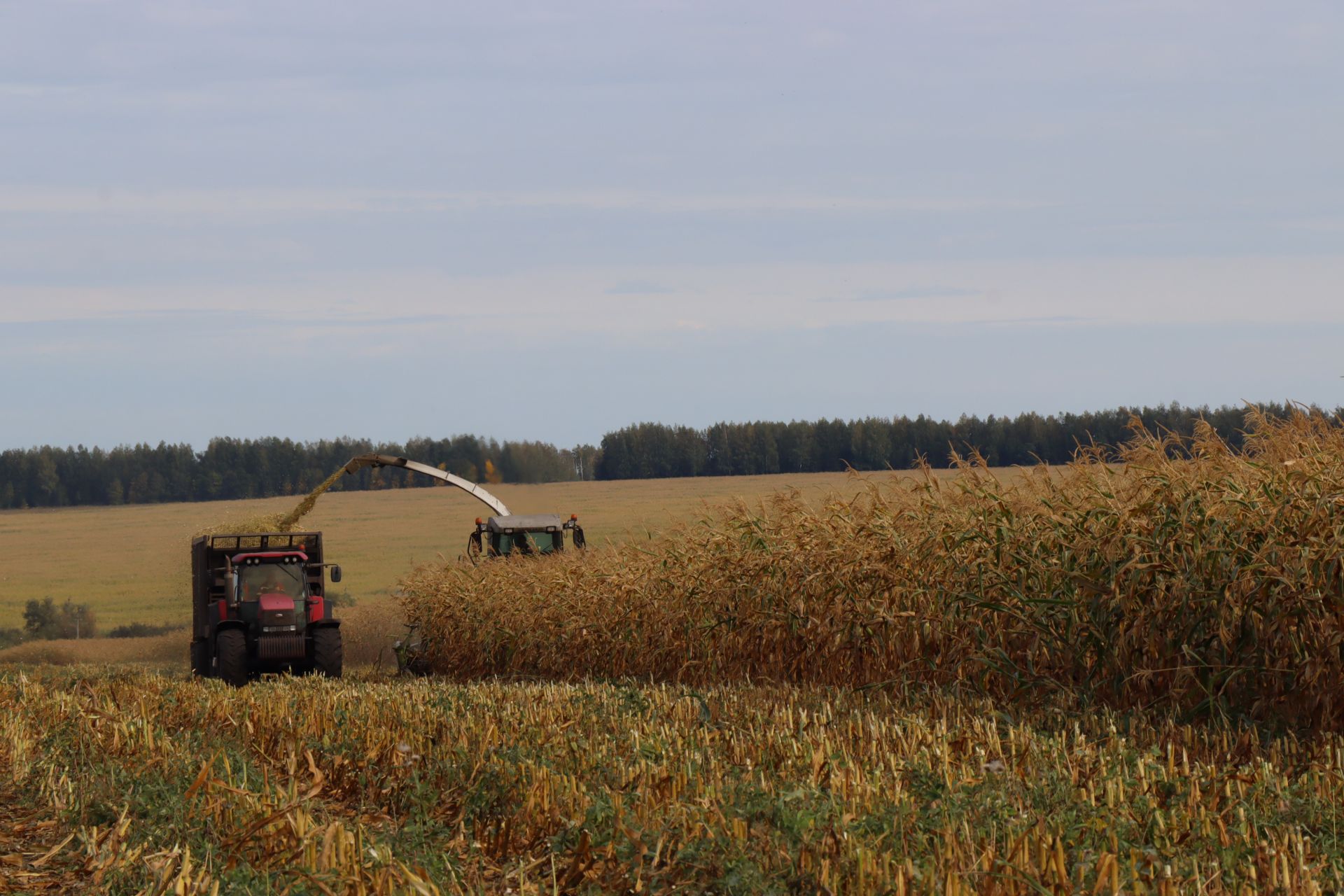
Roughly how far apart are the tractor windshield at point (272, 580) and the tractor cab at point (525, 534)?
3320 millimetres

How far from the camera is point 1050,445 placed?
55.5 m

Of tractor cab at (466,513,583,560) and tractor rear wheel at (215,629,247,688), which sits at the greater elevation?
tractor cab at (466,513,583,560)

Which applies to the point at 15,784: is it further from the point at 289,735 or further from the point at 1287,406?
the point at 1287,406

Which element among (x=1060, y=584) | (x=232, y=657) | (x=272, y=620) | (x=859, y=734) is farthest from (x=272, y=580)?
(x=859, y=734)

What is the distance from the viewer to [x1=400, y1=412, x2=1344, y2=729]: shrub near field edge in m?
7.39

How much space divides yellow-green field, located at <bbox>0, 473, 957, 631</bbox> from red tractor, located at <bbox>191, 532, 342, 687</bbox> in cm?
656

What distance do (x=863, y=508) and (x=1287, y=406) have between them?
3.60 meters

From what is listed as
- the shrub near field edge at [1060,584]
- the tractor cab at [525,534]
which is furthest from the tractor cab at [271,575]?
the shrub near field edge at [1060,584]

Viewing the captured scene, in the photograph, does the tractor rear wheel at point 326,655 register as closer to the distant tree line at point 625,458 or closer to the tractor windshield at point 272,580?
the tractor windshield at point 272,580

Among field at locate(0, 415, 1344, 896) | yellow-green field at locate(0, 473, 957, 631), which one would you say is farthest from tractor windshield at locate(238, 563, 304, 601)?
yellow-green field at locate(0, 473, 957, 631)

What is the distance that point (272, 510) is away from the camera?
3219 centimetres

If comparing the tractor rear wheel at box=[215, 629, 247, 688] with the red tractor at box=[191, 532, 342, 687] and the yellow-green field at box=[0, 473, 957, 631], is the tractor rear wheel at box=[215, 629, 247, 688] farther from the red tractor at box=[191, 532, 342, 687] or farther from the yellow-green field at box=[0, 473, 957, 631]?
the yellow-green field at box=[0, 473, 957, 631]

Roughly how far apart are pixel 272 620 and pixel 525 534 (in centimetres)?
478

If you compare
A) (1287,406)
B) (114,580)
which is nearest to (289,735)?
(1287,406)
